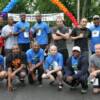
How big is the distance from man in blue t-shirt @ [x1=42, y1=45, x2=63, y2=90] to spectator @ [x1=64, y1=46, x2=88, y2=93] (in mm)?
277

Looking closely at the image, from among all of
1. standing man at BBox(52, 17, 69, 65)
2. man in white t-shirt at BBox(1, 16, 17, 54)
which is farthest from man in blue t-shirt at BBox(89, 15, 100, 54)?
man in white t-shirt at BBox(1, 16, 17, 54)

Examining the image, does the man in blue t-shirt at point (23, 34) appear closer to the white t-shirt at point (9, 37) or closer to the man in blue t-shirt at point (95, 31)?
the white t-shirt at point (9, 37)

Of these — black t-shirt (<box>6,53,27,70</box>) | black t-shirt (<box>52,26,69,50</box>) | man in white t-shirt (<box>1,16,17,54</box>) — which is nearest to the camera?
black t-shirt (<box>6,53,27,70</box>)

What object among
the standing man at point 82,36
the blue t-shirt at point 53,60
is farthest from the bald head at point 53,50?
the standing man at point 82,36

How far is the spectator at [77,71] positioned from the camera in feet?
33.5

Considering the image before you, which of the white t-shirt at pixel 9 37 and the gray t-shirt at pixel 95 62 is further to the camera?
the white t-shirt at pixel 9 37

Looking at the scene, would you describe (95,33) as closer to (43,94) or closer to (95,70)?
(95,70)

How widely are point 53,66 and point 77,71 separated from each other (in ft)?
2.54

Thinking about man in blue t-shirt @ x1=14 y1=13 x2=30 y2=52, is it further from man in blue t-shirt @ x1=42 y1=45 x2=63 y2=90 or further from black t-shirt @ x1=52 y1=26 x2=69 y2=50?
man in blue t-shirt @ x1=42 y1=45 x2=63 y2=90

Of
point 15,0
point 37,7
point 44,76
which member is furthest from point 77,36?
point 37,7

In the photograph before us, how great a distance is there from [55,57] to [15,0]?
6.99 m

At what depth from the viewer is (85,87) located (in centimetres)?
1040

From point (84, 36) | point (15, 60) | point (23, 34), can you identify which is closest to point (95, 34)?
point (84, 36)

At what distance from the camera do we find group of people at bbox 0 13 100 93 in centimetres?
1039
